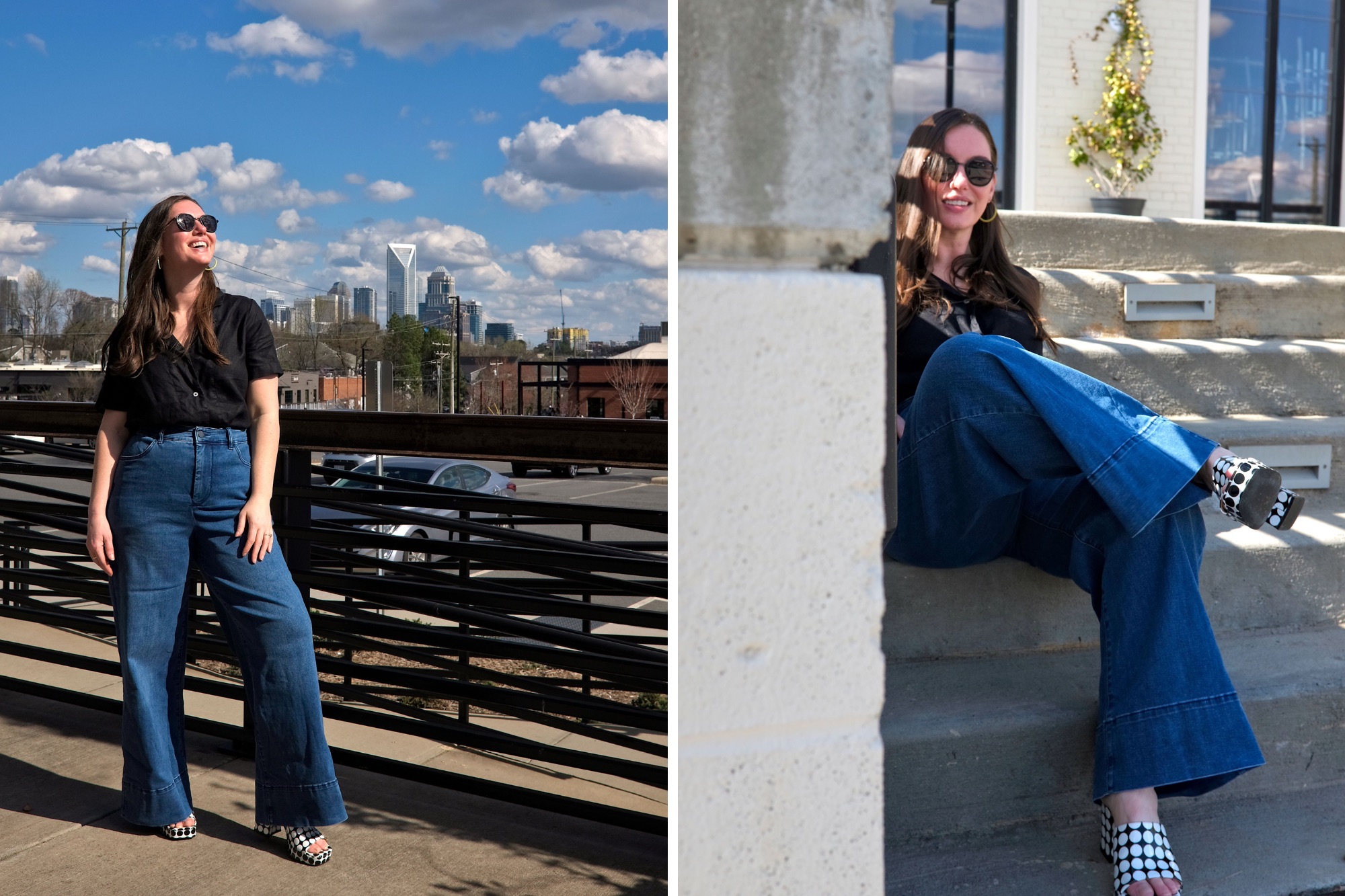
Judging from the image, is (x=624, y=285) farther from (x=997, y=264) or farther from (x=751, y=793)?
(x=997, y=264)

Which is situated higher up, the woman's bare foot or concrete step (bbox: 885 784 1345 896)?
the woman's bare foot

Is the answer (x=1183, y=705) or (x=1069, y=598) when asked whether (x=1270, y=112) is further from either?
(x=1183, y=705)

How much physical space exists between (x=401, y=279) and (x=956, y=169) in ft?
3.79

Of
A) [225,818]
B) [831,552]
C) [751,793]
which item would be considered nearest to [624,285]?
[831,552]

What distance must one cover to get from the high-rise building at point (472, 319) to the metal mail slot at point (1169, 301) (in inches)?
84.5

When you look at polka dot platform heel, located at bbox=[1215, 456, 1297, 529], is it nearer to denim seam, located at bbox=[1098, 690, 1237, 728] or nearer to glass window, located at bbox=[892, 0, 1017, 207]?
denim seam, located at bbox=[1098, 690, 1237, 728]

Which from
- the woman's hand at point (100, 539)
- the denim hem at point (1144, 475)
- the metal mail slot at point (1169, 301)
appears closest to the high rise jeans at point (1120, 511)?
the denim hem at point (1144, 475)

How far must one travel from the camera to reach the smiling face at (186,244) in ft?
5.00

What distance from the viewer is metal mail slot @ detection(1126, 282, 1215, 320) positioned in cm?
290

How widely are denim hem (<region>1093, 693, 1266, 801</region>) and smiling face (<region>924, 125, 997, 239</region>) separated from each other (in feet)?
3.32

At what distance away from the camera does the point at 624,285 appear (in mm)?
1309

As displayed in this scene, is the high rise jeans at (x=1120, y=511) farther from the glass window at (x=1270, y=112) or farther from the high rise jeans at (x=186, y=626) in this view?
the glass window at (x=1270, y=112)

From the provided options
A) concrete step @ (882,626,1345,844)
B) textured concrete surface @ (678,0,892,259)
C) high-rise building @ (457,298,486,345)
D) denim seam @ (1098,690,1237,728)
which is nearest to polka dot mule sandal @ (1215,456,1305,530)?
denim seam @ (1098,690,1237,728)

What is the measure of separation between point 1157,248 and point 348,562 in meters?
2.55
